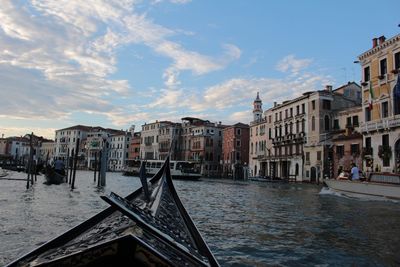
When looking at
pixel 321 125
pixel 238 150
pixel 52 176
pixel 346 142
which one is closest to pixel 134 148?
pixel 238 150

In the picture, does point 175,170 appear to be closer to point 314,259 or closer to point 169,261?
point 314,259

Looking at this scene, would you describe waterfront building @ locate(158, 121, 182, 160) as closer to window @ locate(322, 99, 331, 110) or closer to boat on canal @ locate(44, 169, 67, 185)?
window @ locate(322, 99, 331, 110)

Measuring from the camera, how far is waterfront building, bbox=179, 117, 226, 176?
53.4 m

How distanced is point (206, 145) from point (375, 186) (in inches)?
1562

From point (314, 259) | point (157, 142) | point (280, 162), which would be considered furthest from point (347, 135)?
point (157, 142)

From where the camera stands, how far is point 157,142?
2468 inches

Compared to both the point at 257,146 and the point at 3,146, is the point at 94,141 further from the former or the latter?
the point at 257,146

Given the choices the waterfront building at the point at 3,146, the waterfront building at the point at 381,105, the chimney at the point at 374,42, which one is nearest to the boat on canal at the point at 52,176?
the waterfront building at the point at 381,105

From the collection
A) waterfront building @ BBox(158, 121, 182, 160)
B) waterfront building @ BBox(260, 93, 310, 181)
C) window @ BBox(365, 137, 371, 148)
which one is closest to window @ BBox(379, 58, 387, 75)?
window @ BBox(365, 137, 371, 148)

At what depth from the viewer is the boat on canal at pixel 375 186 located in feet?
44.5

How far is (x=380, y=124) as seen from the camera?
72.3 feet

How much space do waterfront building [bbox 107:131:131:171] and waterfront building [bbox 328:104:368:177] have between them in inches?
1939

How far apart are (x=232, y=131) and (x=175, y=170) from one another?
13.3 metres

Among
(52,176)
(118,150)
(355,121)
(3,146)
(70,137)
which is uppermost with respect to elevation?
(70,137)
